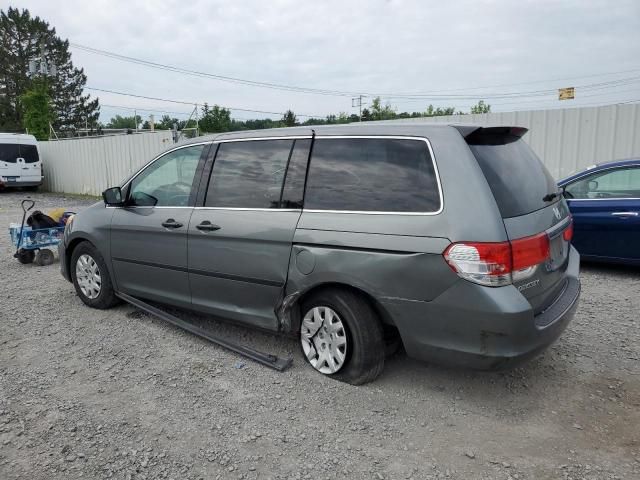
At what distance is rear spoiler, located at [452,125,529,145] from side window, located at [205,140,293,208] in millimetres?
1321

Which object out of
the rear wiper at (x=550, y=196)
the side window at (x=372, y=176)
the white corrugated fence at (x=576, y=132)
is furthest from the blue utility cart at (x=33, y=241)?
the rear wiper at (x=550, y=196)

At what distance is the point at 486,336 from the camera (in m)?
2.89

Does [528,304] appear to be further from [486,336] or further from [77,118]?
[77,118]

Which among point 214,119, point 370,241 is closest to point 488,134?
point 370,241

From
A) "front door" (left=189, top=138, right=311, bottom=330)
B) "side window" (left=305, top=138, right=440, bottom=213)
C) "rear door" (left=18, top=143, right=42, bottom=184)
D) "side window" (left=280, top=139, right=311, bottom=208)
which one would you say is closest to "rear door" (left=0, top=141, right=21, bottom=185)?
"rear door" (left=18, top=143, right=42, bottom=184)

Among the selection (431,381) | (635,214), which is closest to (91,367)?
(431,381)

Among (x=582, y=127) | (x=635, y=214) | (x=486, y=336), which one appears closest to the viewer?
(x=486, y=336)

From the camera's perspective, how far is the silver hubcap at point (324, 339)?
3.48 m

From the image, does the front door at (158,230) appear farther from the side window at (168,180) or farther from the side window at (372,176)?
the side window at (372,176)

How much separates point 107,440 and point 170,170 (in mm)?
2405

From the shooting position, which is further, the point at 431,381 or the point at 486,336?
the point at 431,381

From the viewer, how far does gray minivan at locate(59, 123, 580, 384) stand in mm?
2912

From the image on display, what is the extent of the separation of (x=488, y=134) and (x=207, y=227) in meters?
2.23

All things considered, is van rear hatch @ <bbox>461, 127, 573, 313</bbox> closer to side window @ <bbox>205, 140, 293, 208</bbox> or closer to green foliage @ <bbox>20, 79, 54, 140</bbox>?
side window @ <bbox>205, 140, 293, 208</bbox>
